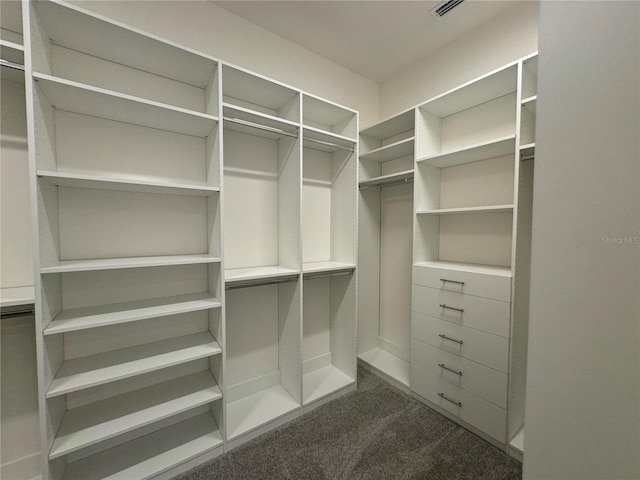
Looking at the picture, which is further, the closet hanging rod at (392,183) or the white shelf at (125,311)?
the closet hanging rod at (392,183)

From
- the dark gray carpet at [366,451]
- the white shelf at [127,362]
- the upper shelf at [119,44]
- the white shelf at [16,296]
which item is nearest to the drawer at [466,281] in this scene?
the dark gray carpet at [366,451]

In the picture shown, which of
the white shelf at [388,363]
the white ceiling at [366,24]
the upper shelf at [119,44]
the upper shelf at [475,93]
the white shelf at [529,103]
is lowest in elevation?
the white shelf at [388,363]

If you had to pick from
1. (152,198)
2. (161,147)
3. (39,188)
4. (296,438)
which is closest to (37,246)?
(39,188)

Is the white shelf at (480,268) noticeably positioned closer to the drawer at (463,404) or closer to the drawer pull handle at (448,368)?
the drawer pull handle at (448,368)

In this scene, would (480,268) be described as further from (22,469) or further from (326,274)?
(22,469)

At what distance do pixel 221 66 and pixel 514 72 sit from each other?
1.84m

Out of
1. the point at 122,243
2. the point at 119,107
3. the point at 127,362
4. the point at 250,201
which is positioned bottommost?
the point at 127,362

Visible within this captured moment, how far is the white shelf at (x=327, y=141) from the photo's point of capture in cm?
207

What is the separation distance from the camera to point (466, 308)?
176 cm

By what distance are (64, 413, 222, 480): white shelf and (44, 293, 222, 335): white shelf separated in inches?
33.7

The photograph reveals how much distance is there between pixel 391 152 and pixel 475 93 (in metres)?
0.77

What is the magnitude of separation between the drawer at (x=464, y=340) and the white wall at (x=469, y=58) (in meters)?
2.00

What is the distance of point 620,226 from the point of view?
513mm

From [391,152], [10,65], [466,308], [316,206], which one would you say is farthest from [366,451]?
[10,65]
